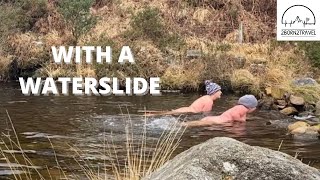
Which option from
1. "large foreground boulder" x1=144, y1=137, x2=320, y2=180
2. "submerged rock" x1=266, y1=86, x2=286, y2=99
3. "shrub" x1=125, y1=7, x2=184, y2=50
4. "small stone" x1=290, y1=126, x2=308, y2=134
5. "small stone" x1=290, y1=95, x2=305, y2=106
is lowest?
"small stone" x1=290, y1=126, x2=308, y2=134

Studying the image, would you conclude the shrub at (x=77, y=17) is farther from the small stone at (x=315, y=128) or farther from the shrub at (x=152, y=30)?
the small stone at (x=315, y=128)

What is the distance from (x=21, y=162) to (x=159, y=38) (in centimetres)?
1570

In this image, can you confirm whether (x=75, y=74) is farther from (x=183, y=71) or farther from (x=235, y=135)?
(x=235, y=135)

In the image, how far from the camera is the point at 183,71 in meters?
20.2

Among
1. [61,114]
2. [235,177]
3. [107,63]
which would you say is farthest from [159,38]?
[235,177]

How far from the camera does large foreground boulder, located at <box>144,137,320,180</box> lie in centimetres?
331

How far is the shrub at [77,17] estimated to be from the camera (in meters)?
24.7

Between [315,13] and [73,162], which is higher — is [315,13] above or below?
above

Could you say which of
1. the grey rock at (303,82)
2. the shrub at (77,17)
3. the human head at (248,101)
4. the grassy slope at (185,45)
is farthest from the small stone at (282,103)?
the shrub at (77,17)

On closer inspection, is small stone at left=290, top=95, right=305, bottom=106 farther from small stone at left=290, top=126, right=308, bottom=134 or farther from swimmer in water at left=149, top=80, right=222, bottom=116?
small stone at left=290, top=126, right=308, bottom=134

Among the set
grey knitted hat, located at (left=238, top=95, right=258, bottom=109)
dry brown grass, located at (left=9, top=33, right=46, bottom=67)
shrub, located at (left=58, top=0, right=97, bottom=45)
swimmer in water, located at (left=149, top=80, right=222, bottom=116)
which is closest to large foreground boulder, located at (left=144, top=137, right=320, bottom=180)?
grey knitted hat, located at (left=238, top=95, right=258, bottom=109)

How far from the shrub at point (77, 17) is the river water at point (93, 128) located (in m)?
7.83

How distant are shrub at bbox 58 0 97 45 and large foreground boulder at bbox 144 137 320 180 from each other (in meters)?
21.6

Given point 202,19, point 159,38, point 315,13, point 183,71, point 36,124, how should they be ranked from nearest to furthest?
point 36,124, point 183,71, point 315,13, point 159,38, point 202,19
